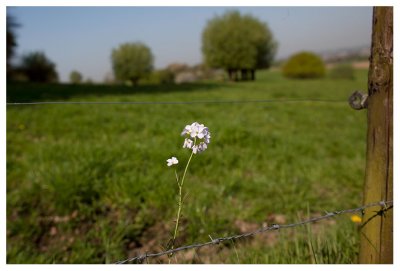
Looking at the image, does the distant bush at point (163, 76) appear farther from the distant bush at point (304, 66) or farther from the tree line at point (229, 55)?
the distant bush at point (304, 66)

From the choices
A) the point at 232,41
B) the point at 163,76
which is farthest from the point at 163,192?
the point at 232,41

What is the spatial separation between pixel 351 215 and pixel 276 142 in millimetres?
2526

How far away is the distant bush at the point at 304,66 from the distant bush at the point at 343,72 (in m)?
8.03

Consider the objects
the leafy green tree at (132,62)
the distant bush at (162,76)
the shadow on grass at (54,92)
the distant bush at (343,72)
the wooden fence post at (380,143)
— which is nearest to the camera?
the wooden fence post at (380,143)

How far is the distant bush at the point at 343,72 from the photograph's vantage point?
43.9 m

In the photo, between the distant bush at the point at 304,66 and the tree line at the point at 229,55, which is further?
the distant bush at the point at 304,66

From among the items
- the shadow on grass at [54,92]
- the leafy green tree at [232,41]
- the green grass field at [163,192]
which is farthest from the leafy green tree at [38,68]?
the green grass field at [163,192]

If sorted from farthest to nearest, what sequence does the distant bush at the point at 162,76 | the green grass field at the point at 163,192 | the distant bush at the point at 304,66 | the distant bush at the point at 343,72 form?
the distant bush at the point at 304,66, the distant bush at the point at 343,72, the distant bush at the point at 162,76, the green grass field at the point at 163,192

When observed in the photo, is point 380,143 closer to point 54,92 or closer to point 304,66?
point 54,92

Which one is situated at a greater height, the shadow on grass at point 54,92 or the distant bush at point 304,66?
the distant bush at point 304,66

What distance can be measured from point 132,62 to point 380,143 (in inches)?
2056

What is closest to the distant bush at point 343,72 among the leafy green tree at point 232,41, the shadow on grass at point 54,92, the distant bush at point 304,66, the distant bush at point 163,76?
the distant bush at point 304,66

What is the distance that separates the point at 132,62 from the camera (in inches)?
2028

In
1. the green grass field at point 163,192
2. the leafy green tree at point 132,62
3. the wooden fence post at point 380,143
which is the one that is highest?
the leafy green tree at point 132,62
